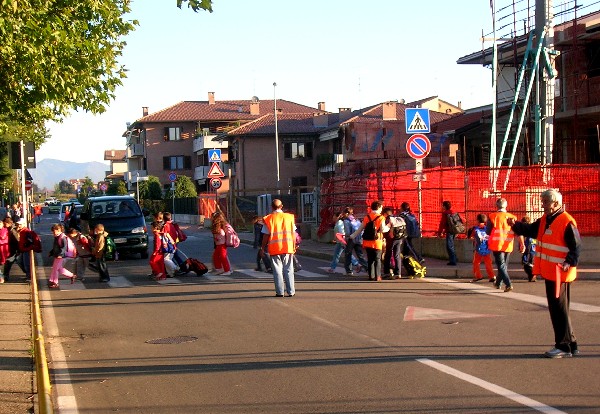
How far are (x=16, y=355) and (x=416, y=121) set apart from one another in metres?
12.0

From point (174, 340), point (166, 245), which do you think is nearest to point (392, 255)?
point (166, 245)

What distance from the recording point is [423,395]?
7508 millimetres

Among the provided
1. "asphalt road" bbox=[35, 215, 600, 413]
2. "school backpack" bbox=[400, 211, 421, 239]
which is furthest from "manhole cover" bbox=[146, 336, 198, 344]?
"school backpack" bbox=[400, 211, 421, 239]

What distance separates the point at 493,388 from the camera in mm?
7664

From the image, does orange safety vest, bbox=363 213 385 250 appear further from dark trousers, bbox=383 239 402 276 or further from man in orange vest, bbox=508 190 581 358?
man in orange vest, bbox=508 190 581 358

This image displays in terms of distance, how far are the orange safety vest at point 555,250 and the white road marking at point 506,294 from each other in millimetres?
3813

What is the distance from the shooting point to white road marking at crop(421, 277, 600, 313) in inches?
515

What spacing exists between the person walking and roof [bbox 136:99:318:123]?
63.3 m

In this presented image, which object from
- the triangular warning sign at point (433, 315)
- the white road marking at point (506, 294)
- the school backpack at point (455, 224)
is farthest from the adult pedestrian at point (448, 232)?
the triangular warning sign at point (433, 315)

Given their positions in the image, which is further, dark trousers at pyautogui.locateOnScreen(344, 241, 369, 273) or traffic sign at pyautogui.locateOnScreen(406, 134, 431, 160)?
traffic sign at pyautogui.locateOnScreen(406, 134, 431, 160)

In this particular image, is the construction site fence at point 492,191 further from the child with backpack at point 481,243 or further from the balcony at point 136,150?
the balcony at point 136,150

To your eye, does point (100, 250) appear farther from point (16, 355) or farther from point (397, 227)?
point (16, 355)

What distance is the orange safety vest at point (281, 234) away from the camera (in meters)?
15.0

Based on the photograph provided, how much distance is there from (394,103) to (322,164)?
7063 millimetres
